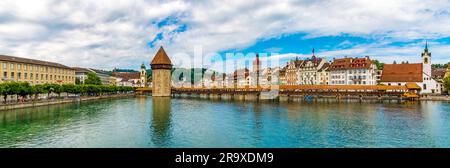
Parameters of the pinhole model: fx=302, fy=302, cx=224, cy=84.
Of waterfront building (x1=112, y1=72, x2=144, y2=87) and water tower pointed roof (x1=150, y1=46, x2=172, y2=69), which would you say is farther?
waterfront building (x1=112, y1=72, x2=144, y2=87)

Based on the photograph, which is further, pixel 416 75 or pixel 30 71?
pixel 416 75

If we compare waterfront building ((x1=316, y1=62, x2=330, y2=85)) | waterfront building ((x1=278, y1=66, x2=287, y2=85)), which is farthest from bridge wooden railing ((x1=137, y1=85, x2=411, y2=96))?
waterfront building ((x1=278, y1=66, x2=287, y2=85))

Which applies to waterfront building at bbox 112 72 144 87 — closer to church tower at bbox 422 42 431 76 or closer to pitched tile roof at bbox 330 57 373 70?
pitched tile roof at bbox 330 57 373 70

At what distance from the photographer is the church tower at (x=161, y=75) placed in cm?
5853

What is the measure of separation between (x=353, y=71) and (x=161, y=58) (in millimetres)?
38570

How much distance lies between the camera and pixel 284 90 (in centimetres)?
5397

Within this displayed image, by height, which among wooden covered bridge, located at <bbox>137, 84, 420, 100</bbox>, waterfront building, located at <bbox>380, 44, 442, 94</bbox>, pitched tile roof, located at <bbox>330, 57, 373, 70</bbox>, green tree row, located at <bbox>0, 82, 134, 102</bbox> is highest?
pitched tile roof, located at <bbox>330, 57, 373, 70</bbox>

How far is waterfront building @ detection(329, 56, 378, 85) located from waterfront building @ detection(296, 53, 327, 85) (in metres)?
4.60

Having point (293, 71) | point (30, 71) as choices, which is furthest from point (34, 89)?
point (293, 71)

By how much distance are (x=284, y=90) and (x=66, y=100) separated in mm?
34471

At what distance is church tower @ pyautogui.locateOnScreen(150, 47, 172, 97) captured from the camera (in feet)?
192

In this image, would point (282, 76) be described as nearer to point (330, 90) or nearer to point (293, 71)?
point (293, 71)

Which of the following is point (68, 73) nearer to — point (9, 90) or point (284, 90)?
point (9, 90)

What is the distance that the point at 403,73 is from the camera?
5747 cm
